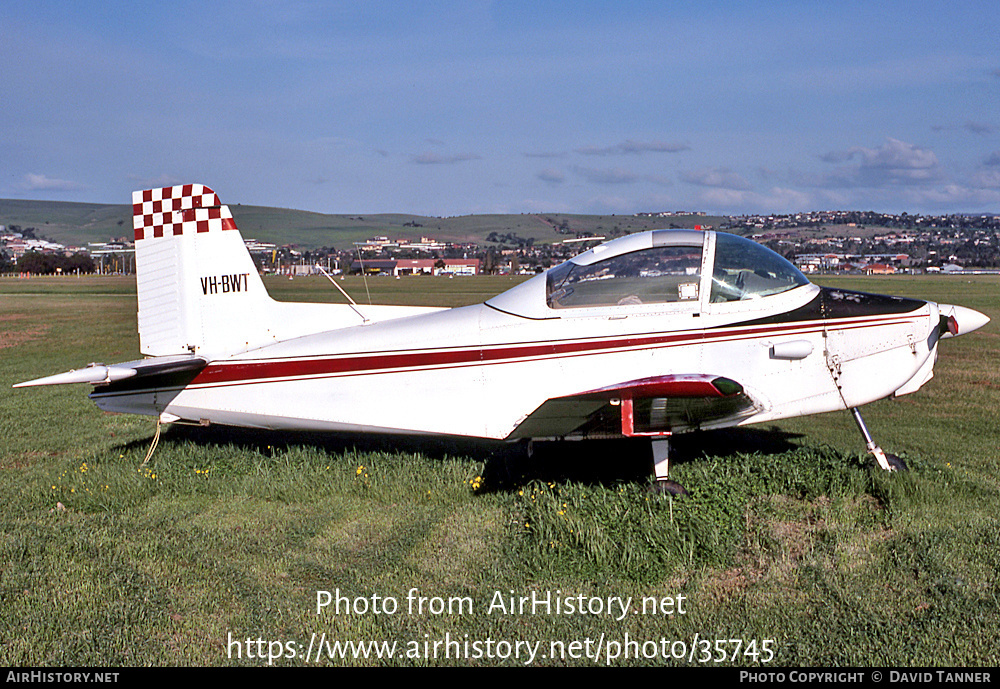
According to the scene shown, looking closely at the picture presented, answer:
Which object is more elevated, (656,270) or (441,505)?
(656,270)

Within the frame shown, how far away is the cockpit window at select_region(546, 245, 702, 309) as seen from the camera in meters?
6.07

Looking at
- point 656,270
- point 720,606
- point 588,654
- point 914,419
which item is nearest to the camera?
point 588,654

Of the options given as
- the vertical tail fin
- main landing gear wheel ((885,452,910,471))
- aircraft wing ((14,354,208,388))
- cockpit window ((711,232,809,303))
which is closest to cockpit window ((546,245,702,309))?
cockpit window ((711,232,809,303))

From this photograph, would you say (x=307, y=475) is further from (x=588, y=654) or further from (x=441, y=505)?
(x=588, y=654)

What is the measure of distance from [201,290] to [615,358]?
13.7 feet

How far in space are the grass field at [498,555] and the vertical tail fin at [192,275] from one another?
4.30 ft

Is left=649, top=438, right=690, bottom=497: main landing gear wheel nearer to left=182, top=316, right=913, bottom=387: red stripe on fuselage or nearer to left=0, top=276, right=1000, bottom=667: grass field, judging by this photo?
left=0, top=276, right=1000, bottom=667: grass field

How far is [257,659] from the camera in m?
4.12

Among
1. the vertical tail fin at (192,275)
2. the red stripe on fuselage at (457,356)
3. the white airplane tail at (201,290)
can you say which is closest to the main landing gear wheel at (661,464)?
the red stripe on fuselage at (457,356)

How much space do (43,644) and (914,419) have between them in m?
9.81

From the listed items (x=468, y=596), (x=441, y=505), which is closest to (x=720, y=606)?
(x=468, y=596)

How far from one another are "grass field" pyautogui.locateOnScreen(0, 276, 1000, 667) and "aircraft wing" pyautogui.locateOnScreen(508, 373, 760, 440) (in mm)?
522

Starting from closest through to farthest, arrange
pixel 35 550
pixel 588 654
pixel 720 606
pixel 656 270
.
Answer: pixel 588 654, pixel 720 606, pixel 35 550, pixel 656 270

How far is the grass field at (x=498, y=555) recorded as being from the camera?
4.16 meters
